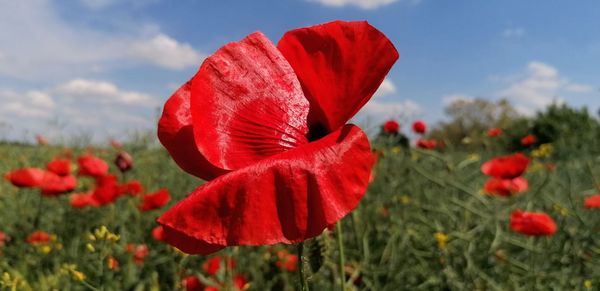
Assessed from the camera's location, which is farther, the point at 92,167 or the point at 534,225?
the point at 92,167

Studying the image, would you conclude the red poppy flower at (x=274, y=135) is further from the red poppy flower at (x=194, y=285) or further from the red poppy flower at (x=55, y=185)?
the red poppy flower at (x=55, y=185)

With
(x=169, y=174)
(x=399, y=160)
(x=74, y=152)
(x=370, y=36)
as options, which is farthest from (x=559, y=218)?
(x=74, y=152)

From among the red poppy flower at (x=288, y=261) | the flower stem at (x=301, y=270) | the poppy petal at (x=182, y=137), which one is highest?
the poppy petal at (x=182, y=137)

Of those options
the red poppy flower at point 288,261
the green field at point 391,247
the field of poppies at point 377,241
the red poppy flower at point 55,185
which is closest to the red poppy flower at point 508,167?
the field of poppies at point 377,241

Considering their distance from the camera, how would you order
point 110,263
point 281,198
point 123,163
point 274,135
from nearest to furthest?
1. point 281,198
2. point 274,135
3. point 110,263
4. point 123,163

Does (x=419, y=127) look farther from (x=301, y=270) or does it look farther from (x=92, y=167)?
(x=301, y=270)

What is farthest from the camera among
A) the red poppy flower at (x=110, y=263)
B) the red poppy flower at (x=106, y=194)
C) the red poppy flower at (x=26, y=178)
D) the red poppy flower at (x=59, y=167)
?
the red poppy flower at (x=59, y=167)

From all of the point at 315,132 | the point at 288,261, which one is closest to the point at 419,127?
the point at 288,261

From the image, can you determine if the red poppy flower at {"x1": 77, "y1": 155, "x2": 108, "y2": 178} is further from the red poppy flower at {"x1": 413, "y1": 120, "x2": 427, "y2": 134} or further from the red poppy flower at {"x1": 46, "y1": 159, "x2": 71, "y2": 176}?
the red poppy flower at {"x1": 413, "y1": 120, "x2": 427, "y2": 134}

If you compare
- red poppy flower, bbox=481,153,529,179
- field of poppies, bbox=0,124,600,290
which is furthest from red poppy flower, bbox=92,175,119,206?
red poppy flower, bbox=481,153,529,179
